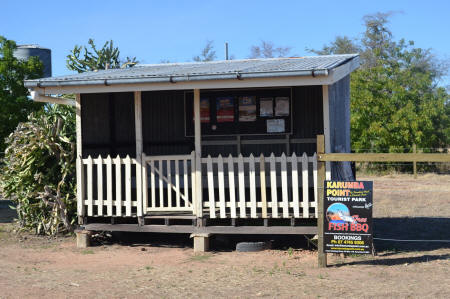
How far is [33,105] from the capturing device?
→ 32.9 meters

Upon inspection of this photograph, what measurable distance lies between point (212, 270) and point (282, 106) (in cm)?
463

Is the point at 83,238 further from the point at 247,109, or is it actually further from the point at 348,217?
the point at 348,217

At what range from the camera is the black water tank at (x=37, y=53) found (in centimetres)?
3969

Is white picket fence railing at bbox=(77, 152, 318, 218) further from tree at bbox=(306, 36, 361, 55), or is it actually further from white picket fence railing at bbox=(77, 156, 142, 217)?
tree at bbox=(306, 36, 361, 55)

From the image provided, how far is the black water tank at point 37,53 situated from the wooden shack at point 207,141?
28.4 m

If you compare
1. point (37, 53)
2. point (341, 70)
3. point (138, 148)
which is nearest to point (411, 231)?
point (341, 70)

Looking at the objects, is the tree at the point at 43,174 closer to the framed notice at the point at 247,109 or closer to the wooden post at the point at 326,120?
the framed notice at the point at 247,109

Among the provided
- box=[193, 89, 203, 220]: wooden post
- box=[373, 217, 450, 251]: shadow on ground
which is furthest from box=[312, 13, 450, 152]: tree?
box=[193, 89, 203, 220]: wooden post

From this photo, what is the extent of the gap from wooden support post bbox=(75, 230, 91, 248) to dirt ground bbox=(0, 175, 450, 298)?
16 cm

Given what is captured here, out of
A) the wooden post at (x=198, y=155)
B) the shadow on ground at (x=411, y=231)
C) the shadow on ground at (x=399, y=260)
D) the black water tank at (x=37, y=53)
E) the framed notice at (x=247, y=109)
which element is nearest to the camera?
the shadow on ground at (x=399, y=260)

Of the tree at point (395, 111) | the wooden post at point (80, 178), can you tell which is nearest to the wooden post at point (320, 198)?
the wooden post at point (80, 178)

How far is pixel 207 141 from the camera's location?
42.2 ft

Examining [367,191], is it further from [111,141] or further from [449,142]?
[449,142]

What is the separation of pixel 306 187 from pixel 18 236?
6112 millimetres
